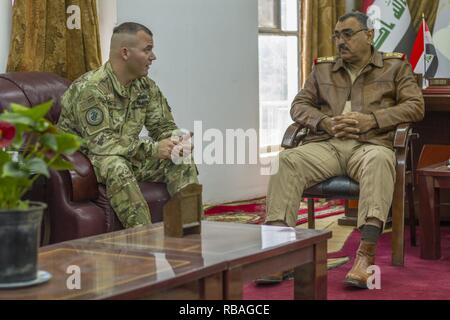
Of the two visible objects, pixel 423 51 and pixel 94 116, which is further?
pixel 423 51

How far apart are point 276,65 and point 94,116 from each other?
316 centimetres

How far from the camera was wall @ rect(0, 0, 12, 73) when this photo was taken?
162 inches

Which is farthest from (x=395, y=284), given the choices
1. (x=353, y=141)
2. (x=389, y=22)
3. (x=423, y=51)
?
(x=389, y=22)

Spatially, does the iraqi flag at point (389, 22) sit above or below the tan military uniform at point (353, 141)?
above

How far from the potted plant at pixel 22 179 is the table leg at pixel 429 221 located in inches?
93.5

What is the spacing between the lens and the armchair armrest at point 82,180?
10.7ft

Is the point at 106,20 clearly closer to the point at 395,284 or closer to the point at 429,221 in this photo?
the point at 429,221

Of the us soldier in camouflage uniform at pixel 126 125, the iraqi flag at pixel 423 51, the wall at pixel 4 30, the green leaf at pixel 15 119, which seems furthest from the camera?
the iraqi flag at pixel 423 51

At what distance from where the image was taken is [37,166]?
1.75 metres

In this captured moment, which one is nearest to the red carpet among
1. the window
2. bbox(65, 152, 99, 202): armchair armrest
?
bbox(65, 152, 99, 202): armchair armrest

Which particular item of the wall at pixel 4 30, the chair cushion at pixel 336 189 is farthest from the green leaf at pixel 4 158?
the wall at pixel 4 30

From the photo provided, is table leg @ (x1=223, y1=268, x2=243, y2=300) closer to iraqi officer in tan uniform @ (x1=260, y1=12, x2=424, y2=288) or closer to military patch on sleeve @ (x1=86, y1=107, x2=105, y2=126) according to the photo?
iraqi officer in tan uniform @ (x1=260, y1=12, x2=424, y2=288)

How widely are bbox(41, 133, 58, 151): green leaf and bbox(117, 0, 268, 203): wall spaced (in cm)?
311

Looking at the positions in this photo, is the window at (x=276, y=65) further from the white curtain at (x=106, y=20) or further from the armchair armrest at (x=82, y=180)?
the armchair armrest at (x=82, y=180)
